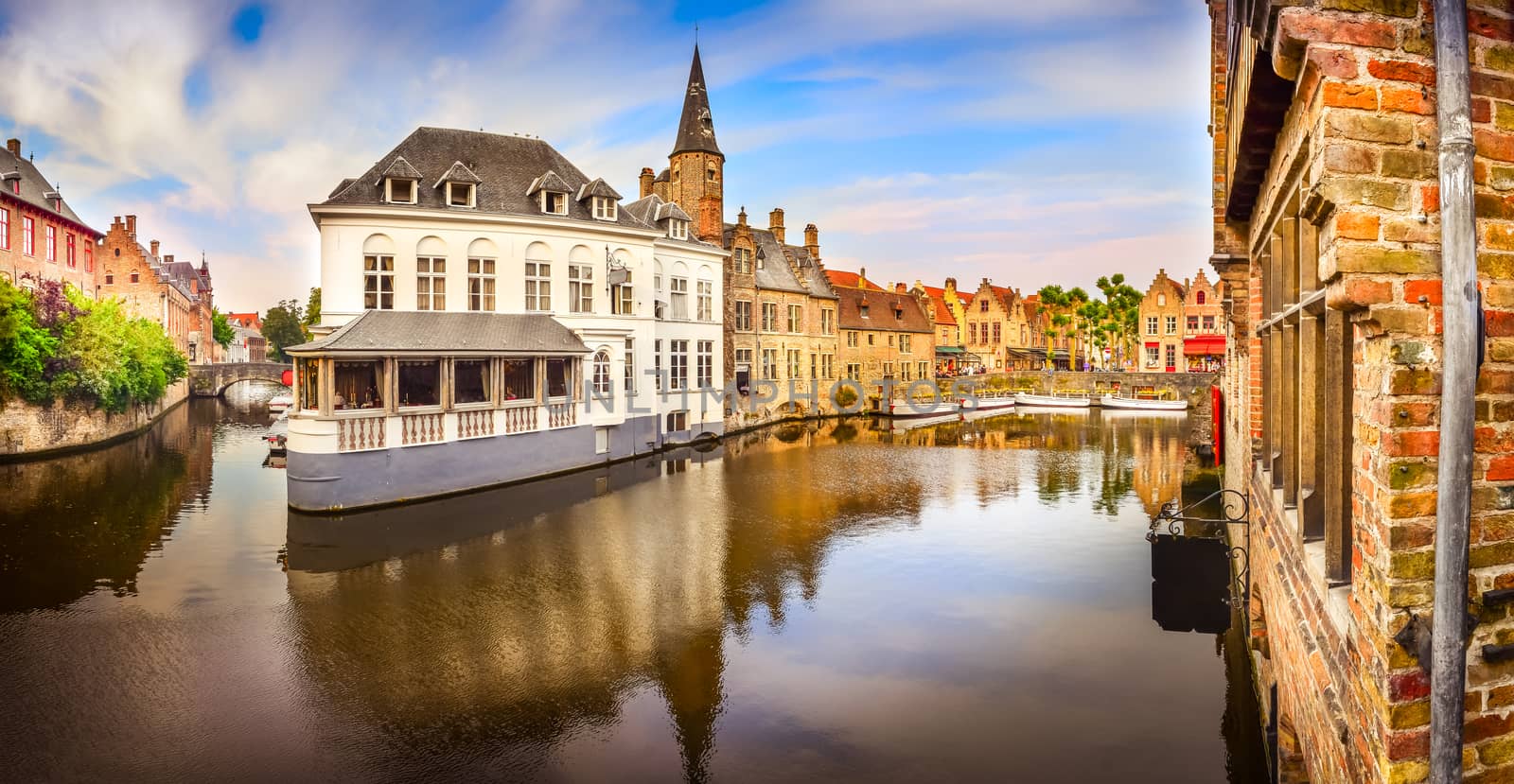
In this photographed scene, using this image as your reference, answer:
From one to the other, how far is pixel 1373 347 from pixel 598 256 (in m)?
23.2

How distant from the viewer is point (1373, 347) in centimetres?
257

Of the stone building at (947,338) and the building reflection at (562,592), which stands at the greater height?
the stone building at (947,338)

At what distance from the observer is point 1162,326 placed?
192 ft

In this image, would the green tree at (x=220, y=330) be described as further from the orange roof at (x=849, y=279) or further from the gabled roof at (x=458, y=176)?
the gabled roof at (x=458, y=176)

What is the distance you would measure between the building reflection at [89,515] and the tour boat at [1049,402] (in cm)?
4092

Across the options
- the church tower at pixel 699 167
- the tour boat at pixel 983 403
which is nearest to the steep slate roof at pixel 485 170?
the church tower at pixel 699 167

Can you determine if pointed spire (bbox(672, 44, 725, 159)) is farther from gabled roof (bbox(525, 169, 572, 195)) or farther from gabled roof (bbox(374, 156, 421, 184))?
gabled roof (bbox(374, 156, 421, 184))

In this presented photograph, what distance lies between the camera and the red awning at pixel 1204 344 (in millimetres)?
53250

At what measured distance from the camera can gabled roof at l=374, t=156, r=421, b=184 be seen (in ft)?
67.5

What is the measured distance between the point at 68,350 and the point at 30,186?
64.6 feet

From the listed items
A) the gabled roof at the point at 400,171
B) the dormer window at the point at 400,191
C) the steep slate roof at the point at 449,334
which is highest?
the gabled roof at the point at 400,171

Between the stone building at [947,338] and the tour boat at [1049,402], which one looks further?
the stone building at [947,338]

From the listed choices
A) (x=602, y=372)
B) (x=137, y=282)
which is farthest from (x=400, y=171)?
(x=137, y=282)

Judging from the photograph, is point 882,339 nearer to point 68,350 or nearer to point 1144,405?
A: point 1144,405
